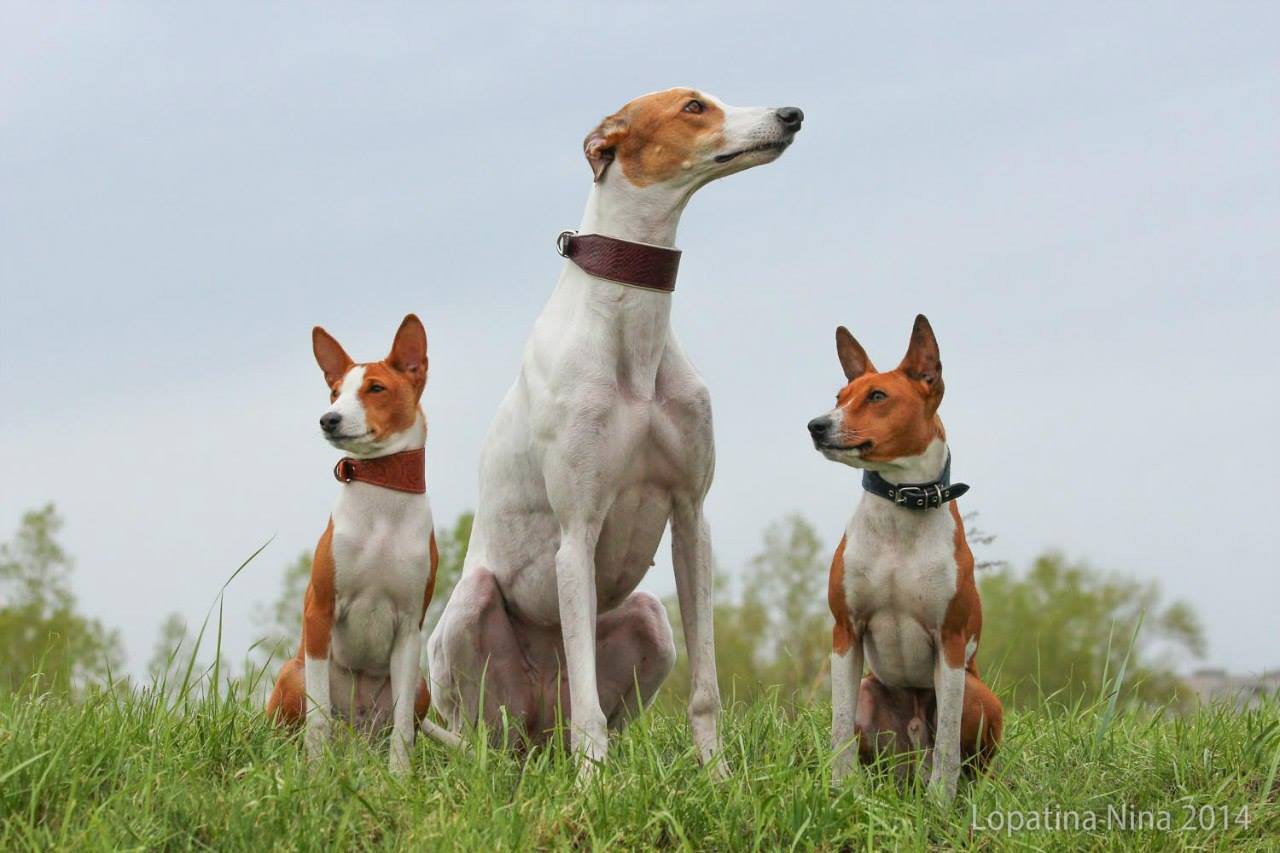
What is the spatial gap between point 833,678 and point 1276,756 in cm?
223

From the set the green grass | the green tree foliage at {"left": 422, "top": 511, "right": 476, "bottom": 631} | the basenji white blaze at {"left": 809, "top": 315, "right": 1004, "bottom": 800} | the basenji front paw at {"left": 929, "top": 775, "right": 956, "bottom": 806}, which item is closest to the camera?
the green grass

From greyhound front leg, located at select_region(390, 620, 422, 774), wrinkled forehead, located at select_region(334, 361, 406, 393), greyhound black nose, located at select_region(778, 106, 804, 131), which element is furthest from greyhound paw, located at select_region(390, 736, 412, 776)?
greyhound black nose, located at select_region(778, 106, 804, 131)

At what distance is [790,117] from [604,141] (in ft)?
2.82

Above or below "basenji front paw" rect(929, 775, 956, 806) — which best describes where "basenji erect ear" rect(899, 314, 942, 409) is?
above

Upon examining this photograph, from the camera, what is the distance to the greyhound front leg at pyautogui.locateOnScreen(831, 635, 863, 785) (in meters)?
6.32

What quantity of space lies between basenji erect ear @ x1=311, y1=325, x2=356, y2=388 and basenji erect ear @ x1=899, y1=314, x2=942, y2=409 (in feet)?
8.71

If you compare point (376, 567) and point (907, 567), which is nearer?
point (907, 567)

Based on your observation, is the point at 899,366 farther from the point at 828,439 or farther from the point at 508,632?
the point at 508,632

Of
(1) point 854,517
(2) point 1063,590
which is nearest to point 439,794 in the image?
(1) point 854,517

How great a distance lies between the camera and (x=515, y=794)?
5.71 meters

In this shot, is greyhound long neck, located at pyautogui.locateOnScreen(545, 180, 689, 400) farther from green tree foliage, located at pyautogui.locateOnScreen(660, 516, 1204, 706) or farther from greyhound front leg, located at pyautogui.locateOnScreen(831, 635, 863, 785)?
green tree foliage, located at pyautogui.locateOnScreen(660, 516, 1204, 706)

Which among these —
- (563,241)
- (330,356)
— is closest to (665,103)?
(563,241)

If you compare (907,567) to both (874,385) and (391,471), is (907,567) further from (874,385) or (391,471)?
(391,471)

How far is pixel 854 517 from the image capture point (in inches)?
253
